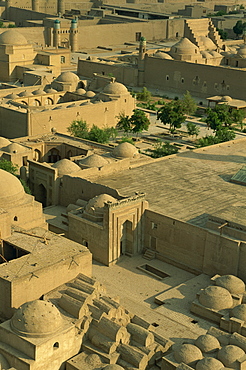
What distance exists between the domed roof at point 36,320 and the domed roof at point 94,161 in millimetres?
15575

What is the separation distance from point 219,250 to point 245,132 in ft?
90.2

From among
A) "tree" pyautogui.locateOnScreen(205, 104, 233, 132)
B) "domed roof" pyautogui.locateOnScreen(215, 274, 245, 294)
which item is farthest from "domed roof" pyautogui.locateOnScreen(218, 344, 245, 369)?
"tree" pyautogui.locateOnScreen(205, 104, 233, 132)

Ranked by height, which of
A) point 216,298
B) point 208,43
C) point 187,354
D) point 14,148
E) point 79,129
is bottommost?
point 187,354

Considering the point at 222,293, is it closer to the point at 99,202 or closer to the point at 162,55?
the point at 99,202

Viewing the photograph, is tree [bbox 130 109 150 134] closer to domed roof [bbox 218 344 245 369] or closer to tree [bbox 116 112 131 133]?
tree [bbox 116 112 131 133]

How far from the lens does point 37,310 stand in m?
23.5

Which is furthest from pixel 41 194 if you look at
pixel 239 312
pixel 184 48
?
pixel 184 48

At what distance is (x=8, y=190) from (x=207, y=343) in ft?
39.7

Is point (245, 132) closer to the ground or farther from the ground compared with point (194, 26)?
closer to the ground

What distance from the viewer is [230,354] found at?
2375cm

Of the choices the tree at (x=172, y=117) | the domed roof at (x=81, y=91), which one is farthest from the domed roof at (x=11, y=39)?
the tree at (x=172, y=117)

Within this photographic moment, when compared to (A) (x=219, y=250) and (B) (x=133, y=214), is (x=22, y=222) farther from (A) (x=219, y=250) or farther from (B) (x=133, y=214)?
Result: (A) (x=219, y=250)

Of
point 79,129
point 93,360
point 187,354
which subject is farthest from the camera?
point 79,129

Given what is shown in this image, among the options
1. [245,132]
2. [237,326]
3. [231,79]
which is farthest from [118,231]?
[231,79]
